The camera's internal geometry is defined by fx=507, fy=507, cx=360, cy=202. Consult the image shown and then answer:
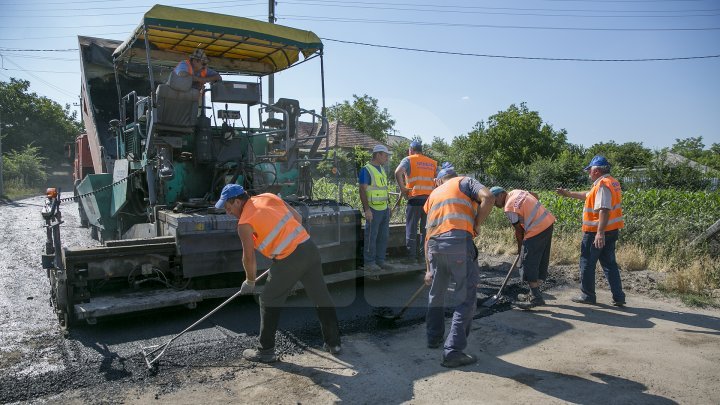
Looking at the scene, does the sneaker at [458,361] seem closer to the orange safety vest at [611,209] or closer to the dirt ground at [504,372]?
the dirt ground at [504,372]

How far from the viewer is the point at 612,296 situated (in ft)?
18.3

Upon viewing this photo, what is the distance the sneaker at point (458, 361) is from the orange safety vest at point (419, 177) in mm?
2744

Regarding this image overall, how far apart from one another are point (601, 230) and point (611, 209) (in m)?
0.26

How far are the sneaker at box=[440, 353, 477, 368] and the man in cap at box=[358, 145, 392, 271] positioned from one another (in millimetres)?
2279

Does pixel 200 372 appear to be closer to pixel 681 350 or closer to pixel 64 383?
pixel 64 383

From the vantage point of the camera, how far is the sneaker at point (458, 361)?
12.4 ft

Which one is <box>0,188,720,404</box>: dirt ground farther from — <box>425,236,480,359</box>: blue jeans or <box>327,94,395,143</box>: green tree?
<box>327,94,395,143</box>: green tree

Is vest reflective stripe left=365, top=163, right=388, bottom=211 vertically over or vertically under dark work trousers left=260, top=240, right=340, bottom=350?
over

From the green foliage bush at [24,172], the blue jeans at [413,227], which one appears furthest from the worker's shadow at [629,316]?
the green foliage bush at [24,172]

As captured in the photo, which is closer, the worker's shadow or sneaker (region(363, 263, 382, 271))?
the worker's shadow

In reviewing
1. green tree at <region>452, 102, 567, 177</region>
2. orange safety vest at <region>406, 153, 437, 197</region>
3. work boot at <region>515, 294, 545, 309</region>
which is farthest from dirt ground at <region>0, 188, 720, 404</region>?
green tree at <region>452, 102, 567, 177</region>

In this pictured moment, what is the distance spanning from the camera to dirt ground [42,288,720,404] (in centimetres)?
330

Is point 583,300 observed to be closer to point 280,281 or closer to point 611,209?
point 611,209

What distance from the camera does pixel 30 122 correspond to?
37438 mm
